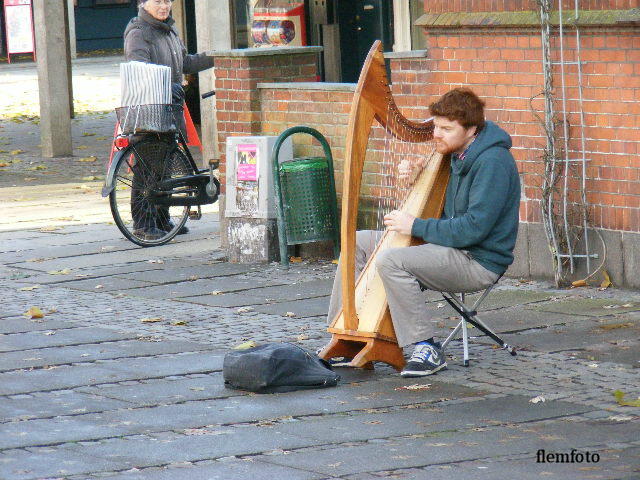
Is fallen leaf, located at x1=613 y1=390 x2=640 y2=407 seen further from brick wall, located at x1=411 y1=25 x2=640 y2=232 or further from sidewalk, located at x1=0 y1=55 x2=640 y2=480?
brick wall, located at x1=411 y1=25 x2=640 y2=232

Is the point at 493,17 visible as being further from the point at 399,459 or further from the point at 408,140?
the point at 399,459

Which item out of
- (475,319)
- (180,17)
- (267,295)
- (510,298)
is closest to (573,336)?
(475,319)

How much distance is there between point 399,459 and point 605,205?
4069 mm

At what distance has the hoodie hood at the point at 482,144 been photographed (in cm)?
654

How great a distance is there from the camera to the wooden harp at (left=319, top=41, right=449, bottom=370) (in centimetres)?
618

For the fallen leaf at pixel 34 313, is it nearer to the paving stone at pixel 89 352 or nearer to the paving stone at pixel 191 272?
the paving stone at pixel 89 352

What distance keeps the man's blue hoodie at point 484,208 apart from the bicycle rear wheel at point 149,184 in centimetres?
467

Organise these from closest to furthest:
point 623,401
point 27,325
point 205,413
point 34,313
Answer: point 623,401 < point 205,413 < point 27,325 < point 34,313

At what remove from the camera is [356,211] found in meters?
6.20

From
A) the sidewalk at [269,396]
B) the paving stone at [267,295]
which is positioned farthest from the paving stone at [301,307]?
the paving stone at [267,295]

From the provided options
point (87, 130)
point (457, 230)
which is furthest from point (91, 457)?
point (87, 130)

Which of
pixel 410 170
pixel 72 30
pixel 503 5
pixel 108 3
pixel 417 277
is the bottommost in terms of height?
pixel 417 277

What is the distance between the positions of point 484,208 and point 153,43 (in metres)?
5.41

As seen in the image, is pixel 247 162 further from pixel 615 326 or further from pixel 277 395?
pixel 277 395
